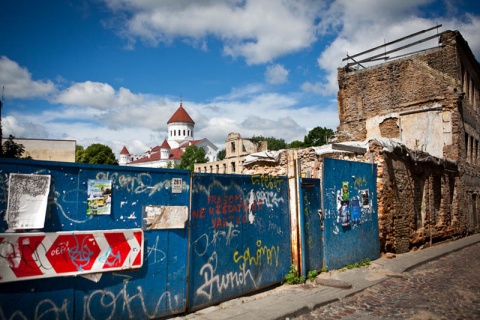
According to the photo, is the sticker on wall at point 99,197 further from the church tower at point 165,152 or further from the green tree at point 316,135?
the church tower at point 165,152

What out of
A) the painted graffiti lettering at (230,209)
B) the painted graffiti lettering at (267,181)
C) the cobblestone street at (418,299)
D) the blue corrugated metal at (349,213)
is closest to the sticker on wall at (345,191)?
the blue corrugated metal at (349,213)

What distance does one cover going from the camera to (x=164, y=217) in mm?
4840

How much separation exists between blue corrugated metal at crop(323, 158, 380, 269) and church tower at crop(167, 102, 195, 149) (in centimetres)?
9144

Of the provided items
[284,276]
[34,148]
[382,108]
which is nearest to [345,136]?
[382,108]

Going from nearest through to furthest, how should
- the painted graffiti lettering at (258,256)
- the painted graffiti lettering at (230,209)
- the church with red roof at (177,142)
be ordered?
the painted graffiti lettering at (230,209) < the painted graffiti lettering at (258,256) < the church with red roof at (177,142)

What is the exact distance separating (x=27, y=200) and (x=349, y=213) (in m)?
7.32

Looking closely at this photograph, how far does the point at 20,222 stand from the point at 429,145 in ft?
60.1

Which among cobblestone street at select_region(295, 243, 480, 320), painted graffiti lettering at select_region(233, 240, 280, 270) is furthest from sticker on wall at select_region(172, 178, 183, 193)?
cobblestone street at select_region(295, 243, 480, 320)

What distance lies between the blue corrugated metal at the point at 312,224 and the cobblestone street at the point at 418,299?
4.01ft

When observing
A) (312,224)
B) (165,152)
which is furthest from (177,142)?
(312,224)

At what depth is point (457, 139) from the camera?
1648 centimetres

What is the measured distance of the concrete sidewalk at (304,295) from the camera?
5180 millimetres

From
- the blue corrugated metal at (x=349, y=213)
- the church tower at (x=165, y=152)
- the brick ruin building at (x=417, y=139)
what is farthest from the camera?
the church tower at (x=165, y=152)

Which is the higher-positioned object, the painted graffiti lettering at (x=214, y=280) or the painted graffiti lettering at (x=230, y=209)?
the painted graffiti lettering at (x=230, y=209)
